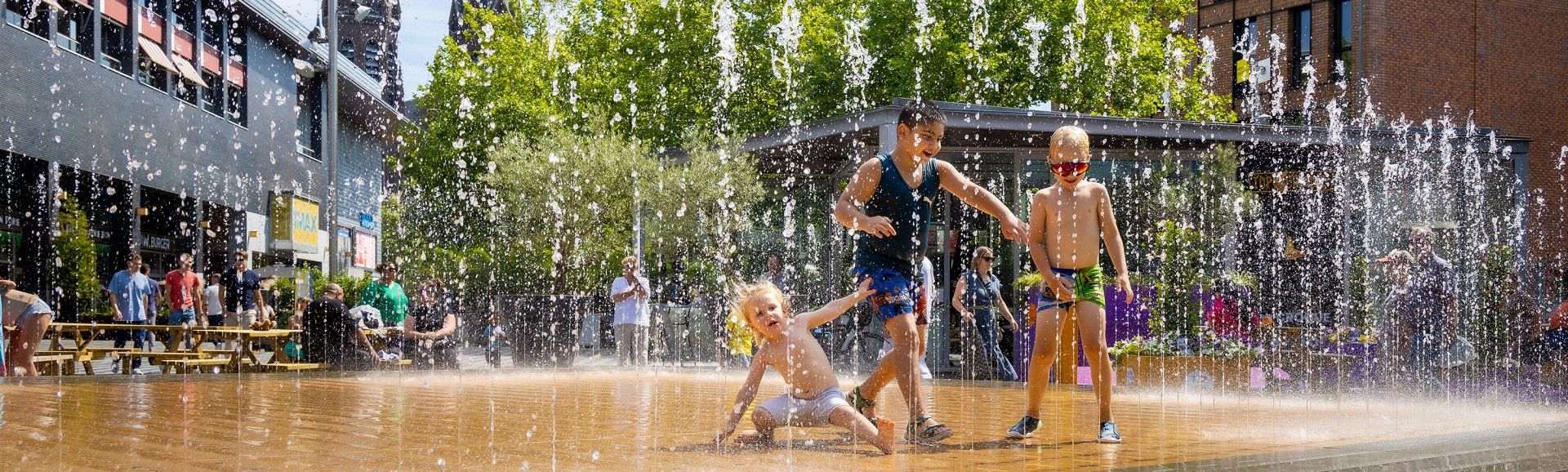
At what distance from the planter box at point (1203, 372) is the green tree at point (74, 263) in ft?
56.3

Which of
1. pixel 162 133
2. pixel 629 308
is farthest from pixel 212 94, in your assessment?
pixel 629 308

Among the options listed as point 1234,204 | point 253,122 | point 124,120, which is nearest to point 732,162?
point 1234,204

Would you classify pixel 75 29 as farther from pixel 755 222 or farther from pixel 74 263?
pixel 755 222

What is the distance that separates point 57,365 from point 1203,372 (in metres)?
10.6

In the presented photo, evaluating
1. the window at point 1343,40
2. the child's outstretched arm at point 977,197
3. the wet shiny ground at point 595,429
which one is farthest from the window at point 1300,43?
the child's outstretched arm at point 977,197

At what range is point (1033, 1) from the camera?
33.3 m

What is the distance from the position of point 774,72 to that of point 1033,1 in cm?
746

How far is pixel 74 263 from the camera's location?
20.3 metres

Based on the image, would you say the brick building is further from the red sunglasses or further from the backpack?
the red sunglasses

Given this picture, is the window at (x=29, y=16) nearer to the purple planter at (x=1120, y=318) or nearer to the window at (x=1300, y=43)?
the purple planter at (x=1120, y=318)

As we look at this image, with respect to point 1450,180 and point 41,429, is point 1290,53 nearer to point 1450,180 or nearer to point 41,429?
point 1450,180

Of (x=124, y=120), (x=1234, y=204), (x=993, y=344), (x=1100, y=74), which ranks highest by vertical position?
(x=1100, y=74)

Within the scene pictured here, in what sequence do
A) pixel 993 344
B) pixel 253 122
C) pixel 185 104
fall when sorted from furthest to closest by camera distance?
pixel 253 122 < pixel 185 104 < pixel 993 344

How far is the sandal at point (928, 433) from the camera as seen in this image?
5.25m
